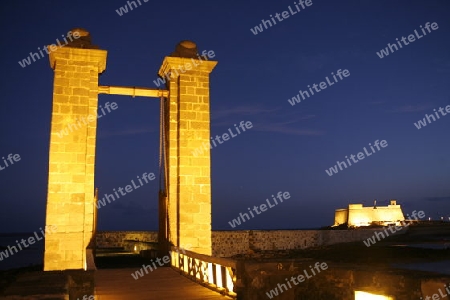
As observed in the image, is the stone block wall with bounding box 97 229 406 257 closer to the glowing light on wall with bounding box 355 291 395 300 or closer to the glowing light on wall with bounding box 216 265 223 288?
A: the glowing light on wall with bounding box 216 265 223 288

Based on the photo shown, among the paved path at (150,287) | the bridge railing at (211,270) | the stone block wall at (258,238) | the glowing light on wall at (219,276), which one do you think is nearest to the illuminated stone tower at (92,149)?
the paved path at (150,287)

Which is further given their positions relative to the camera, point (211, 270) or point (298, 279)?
point (211, 270)

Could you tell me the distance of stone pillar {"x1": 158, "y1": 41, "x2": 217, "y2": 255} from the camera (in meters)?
10.5

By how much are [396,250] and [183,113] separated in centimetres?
1400

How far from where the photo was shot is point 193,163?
10672 millimetres

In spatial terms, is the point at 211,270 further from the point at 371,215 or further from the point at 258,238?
the point at 371,215

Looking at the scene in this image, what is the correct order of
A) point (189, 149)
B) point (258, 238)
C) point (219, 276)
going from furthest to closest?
point (258, 238) → point (189, 149) → point (219, 276)

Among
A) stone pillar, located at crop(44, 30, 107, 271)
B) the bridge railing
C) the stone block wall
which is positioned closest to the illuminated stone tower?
stone pillar, located at crop(44, 30, 107, 271)

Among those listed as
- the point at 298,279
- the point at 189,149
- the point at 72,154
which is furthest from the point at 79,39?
the point at 298,279

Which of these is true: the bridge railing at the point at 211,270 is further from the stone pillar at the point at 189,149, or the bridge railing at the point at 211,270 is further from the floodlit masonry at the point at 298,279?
the stone pillar at the point at 189,149

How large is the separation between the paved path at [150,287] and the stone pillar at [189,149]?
120 cm

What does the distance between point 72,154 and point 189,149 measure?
2.73 metres

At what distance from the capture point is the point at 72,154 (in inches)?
388

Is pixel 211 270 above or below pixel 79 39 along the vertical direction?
below
